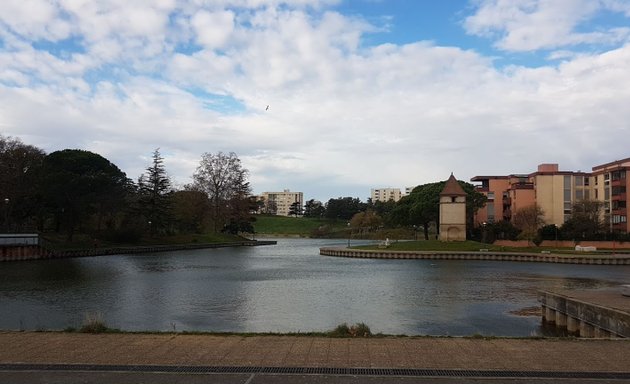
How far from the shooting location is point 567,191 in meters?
81.0

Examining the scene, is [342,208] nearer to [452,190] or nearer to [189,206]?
[189,206]

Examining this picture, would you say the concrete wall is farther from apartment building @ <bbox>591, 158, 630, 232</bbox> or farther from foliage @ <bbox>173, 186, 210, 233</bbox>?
foliage @ <bbox>173, 186, 210, 233</bbox>

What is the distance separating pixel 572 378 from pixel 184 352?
6.12 metres

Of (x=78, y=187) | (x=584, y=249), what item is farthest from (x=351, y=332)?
(x=584, y=249)

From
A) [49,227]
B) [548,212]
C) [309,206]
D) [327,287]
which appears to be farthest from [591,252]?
[309,206]

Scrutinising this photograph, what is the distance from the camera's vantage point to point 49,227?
234ft

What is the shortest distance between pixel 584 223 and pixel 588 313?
58.2 meters

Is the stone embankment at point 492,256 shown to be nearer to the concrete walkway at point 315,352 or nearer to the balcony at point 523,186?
the balcony at point 523,186

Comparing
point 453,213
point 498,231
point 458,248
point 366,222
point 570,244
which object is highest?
point 453,213

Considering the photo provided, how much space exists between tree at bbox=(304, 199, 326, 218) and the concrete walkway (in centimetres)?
17051

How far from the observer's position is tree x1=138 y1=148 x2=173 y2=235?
261 feet

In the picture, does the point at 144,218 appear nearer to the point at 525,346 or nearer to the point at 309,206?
the point at 525,346

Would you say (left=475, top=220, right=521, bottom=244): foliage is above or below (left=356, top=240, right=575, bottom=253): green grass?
above

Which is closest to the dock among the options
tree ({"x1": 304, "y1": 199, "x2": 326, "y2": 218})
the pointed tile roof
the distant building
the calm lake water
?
the calm lake water
